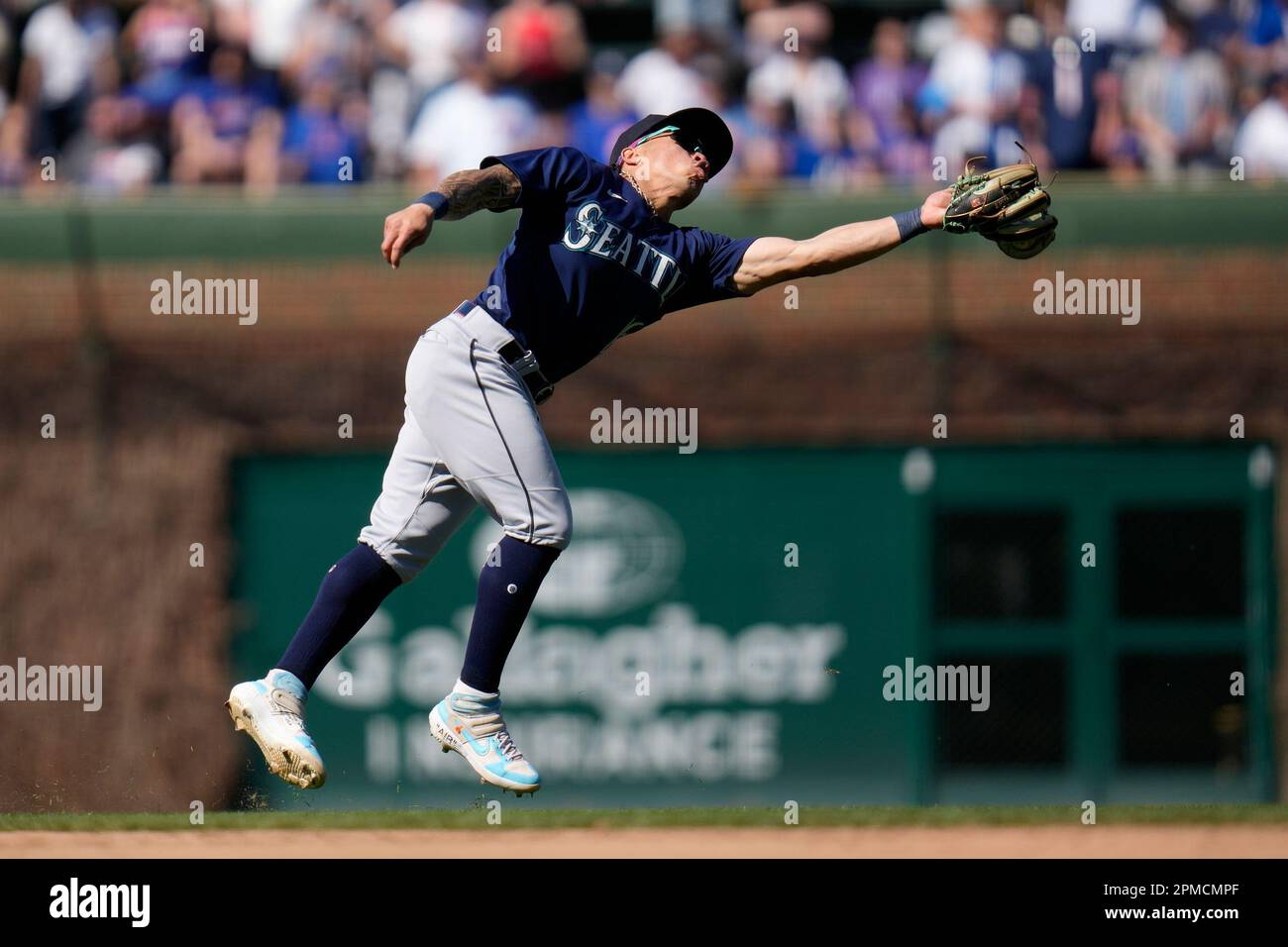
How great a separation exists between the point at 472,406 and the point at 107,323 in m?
4.85

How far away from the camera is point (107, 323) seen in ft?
33.2

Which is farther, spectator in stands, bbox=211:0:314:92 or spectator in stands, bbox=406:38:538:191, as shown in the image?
spectator in stands, bbox=211:0:314:92

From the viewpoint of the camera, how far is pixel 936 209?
5770 mm

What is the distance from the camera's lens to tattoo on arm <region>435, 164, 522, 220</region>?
18.0 feet

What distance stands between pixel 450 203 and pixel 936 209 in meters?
1.45

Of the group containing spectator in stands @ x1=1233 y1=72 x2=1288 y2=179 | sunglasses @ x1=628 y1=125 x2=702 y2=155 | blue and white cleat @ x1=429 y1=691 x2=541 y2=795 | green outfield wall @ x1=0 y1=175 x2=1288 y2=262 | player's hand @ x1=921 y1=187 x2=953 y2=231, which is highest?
spectator in stands @ x1=1233 y1=72 x2=1288 y2=179

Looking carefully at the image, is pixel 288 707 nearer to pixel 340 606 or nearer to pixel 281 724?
pixel 281 724

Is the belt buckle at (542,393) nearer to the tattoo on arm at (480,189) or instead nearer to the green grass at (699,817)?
the tattoo on arm at (480,189)

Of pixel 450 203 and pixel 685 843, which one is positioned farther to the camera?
pixel 685 843

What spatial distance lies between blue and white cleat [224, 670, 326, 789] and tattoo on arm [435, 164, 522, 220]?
1522 mm

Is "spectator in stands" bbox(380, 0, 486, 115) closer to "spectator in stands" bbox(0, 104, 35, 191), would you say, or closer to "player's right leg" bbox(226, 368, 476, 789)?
"spectator in stands" bbox(0, 104, 35, 191)

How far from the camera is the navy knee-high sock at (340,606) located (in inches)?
235

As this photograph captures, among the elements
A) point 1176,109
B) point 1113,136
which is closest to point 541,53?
point 1113,136

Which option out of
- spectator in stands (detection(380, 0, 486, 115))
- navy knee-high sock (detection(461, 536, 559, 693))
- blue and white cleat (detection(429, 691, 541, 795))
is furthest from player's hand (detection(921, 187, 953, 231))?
spectator in stands (detection(380, 0, 486, 115))
